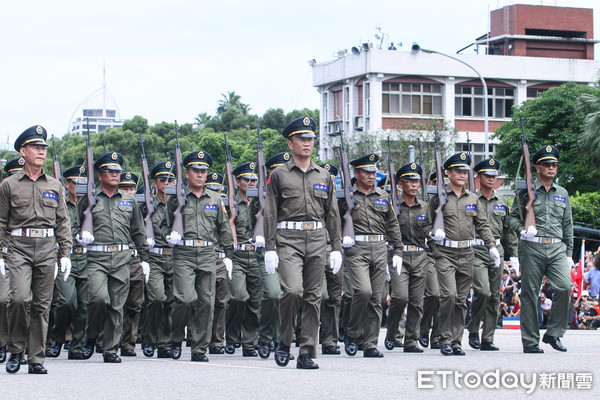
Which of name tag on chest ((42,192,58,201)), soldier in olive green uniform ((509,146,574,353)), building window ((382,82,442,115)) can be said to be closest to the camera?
name tag on chest ((42,192,58,201))

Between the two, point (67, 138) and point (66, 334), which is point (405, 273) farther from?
point (67, 138)

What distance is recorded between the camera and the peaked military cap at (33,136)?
35.7 ft

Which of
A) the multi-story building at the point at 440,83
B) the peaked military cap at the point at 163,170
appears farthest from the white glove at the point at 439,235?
the multi-story building at the point at 440,83

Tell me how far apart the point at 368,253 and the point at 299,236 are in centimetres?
225

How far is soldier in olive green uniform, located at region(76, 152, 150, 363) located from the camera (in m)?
12.2

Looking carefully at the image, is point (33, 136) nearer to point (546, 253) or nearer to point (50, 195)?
point (50, 195)

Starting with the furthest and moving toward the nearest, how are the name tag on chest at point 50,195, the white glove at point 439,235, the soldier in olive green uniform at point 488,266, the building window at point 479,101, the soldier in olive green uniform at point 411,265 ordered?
1. the building window at point 479,101
2. the soldier in olive green uniform at point 488,266
3. the soldier in olive green uniform at point 411,265
4. the white glove at point 439,235
5. the name tag on chest at point 50,195

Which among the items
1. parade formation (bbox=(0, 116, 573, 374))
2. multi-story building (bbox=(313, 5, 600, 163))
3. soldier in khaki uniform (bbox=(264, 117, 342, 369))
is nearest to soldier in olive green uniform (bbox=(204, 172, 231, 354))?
parade formation (bbox=(0, 116, 573, 374))

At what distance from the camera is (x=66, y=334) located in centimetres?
1498

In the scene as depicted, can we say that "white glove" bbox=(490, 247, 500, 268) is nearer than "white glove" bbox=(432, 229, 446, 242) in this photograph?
No

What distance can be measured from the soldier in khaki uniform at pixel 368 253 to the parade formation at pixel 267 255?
0.02 m

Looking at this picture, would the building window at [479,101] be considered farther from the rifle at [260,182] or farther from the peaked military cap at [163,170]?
the rifle at [260,182]

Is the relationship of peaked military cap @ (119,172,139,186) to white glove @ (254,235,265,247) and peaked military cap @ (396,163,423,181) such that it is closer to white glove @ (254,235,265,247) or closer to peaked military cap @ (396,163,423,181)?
white glove @ (254,235,265,247)

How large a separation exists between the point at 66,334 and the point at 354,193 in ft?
15.1
